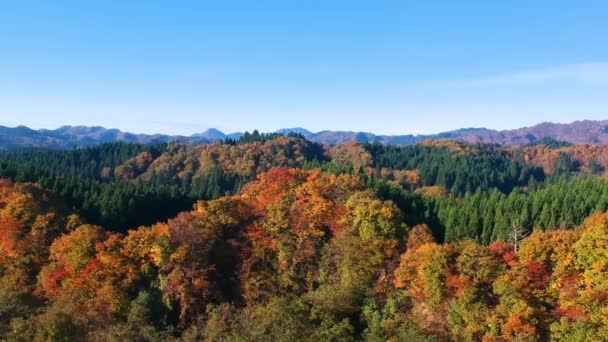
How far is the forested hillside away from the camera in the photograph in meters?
37.2

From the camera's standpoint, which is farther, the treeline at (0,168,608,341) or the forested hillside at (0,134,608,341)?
the forested hillside at (0,134,608,341)

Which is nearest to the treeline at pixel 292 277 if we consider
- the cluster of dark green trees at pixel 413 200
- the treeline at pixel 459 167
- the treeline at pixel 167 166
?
the cluster of dark green trees at pixel 413 200

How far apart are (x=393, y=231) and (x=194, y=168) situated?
344 feet

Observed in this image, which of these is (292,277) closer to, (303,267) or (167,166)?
(303,267)

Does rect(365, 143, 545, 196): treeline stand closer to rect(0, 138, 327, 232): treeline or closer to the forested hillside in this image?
rect(0, 138, 327, 232): treeline

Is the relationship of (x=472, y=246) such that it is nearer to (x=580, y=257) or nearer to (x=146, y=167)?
(x=580, y=257)

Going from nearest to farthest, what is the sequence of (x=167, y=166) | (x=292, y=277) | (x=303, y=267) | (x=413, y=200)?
(x=292, y=277) → (x=303, y=267) → (x=413, y=200) → (x=167, y=166)

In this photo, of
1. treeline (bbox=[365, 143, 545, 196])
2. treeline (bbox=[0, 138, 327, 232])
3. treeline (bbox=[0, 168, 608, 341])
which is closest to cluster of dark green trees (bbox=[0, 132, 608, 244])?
treeline (bbox=[0, 138, 327, 232])

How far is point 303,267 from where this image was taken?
4981 centimetres

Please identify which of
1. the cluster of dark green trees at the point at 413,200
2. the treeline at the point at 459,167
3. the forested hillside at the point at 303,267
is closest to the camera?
the forested hillside at the point at 303,267

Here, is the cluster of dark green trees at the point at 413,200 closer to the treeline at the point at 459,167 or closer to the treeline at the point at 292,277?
the treeline at the point at 459,167

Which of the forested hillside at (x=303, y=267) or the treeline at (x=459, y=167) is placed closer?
the forested hillside at (x=303, y=267)

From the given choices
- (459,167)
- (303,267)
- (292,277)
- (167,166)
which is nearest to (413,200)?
(303,267)

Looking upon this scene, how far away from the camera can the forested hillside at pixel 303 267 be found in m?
37.2
